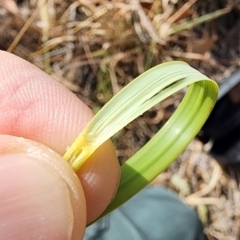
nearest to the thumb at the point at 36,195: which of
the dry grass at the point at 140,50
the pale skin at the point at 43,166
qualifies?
the pale skin at the point at 43,166

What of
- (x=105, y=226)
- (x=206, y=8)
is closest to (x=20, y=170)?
(x=105, y=226)

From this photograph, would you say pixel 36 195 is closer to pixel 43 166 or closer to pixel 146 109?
pixel 43 166

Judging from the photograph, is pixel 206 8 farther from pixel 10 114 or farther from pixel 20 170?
pixel 20 170

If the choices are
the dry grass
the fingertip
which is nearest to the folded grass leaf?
the fingertip

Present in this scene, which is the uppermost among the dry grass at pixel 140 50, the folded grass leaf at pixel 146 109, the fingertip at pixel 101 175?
the folded grass leaf at pixel 146 109

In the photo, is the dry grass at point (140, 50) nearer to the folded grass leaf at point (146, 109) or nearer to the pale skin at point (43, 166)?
the pale skin at point (43, 166)

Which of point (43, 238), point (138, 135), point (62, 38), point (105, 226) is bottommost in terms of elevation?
point (105, 226)
